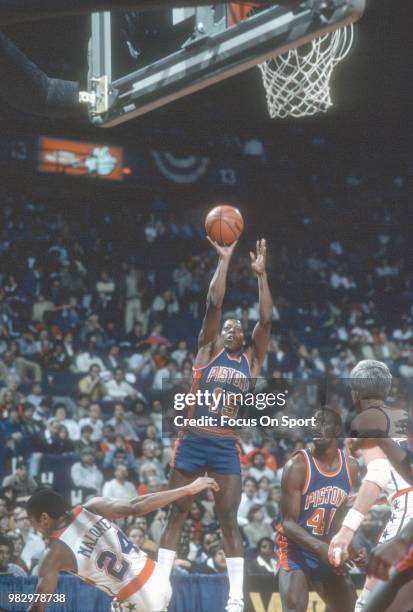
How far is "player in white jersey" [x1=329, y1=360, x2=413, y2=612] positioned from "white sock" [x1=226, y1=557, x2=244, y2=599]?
3.71ft

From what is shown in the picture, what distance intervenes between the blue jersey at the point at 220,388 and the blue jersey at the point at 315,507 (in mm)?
760

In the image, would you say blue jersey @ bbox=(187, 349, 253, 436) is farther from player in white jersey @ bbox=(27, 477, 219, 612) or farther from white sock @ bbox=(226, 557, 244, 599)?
white sock @ bbox=(226, 557, 244, 599)

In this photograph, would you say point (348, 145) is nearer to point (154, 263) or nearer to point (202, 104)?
point (202, 104)

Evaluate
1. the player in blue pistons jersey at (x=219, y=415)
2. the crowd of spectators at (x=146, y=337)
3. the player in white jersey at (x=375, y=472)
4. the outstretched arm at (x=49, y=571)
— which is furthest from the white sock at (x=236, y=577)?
the crowd of spectators at (x=146, y=337)

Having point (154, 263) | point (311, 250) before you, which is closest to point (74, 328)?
point (154, 263)

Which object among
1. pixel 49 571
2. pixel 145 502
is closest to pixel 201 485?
pixel 145 502

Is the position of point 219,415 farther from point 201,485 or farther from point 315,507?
point 315,507

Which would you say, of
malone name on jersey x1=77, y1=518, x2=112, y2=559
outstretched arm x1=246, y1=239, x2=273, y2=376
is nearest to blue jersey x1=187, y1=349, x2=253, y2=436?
outstretched arm x1=246, y1=239, x2=273, y2=376

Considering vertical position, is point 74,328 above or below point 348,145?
below

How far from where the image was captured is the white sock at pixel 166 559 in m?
7.08

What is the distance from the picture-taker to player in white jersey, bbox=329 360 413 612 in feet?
18.4

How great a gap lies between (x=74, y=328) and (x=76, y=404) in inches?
114

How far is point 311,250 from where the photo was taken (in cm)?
2495

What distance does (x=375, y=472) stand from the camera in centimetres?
572
